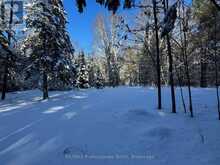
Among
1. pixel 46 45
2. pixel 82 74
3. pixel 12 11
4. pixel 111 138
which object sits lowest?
pixel 111 138

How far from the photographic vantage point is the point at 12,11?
71.8 ft

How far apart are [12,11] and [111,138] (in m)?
17.7

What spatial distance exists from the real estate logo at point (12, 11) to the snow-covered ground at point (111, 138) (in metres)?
12.0

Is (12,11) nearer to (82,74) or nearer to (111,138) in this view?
(111,138)

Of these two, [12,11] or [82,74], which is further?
[82,74]

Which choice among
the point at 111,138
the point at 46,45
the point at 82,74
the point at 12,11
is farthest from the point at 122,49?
the point at 82,74

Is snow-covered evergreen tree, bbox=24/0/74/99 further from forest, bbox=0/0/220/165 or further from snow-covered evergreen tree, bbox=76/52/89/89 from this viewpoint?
snow-covered evergreen tree, bbox=76/52/89/89

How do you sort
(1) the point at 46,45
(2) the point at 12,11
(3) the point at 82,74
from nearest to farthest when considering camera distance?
1. (1) the point at 46,45
2. (2) the point at 12,11
3. (3) the point at 82,74

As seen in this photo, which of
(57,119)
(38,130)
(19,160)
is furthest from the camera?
(57,119)

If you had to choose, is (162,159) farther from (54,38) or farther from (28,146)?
(54,38)

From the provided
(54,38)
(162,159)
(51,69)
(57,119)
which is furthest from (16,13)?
(162,159)

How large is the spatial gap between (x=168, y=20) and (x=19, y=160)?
16.9ft

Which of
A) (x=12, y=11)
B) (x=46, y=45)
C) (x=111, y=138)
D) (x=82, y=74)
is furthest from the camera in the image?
(x=82, y=74)

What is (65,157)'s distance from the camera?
6.79 m
